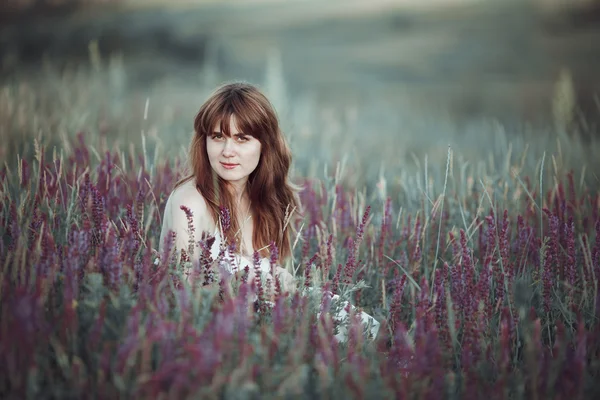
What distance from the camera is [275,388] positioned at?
172 centimetres

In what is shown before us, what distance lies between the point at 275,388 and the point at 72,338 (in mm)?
607

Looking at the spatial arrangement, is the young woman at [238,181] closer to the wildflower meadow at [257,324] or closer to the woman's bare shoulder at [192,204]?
the woman's bare shoulder at [192,204]

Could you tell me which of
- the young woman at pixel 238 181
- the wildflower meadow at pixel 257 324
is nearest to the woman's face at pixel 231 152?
the young woman at pixel 238 181

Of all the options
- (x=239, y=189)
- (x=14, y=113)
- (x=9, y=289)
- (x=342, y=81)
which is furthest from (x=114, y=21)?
(x=9, y=289)

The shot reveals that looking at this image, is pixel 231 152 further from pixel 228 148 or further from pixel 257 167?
pixel 257 167

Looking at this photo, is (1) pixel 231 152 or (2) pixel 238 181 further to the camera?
(2) pixel 238 181

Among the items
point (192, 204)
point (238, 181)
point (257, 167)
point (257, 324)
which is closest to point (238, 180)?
point (238, 181)

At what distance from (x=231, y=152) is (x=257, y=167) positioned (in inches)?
13.0

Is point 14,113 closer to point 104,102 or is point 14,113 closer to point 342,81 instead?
point 104,102

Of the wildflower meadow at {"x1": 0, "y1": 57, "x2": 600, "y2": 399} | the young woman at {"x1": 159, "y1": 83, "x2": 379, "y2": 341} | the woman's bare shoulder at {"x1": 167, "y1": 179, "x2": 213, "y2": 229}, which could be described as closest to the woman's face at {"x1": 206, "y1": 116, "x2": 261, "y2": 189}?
the young woman at {"x1": 159, "y1": 83, "x2": 379, "y2": 341}

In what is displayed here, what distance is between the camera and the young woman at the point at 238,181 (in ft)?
8.74

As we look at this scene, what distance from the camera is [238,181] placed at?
2.95m

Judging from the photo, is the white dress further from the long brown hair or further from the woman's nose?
the woman's nose

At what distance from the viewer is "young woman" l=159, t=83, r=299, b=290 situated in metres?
2.68
